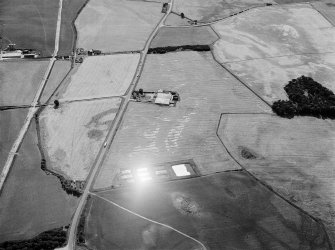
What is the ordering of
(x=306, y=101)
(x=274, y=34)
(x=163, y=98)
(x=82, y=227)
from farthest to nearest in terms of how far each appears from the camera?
(x=274, y=34) < (x=163, y=98) < (x=306, y=101) < (x=82, y=227)

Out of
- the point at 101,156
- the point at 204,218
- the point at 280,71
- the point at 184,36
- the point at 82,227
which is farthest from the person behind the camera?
the point at 184,36

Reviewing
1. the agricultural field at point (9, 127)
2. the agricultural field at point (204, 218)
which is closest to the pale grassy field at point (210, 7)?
the agricultural field at point (9, 127)

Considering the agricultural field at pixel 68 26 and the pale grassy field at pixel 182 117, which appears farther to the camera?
the agricultural field at pixel 68 26

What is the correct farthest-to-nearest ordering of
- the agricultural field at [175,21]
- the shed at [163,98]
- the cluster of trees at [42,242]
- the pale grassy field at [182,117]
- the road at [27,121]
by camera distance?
the agricultural field at [175,21] → the shed at [163,98] → the pale grassy field at [182,117] → the road at [27,121] → the cluster of trees at [42,242]

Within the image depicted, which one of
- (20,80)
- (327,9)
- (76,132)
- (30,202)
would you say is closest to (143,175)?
(76,132)

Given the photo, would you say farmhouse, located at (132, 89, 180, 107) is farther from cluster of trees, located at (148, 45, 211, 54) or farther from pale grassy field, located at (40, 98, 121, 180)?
cluster of trees, located at (148, 45, 211, 54)

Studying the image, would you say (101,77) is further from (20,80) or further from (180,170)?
(180,170)

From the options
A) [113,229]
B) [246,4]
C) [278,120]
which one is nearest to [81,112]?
[113,229]

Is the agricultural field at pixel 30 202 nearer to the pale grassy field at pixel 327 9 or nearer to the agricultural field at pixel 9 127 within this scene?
the agricultural field at pixel 9 127
